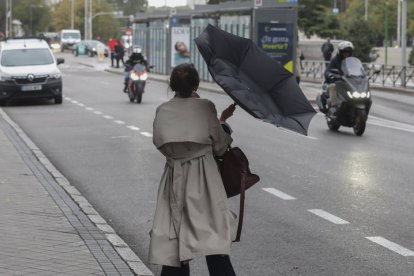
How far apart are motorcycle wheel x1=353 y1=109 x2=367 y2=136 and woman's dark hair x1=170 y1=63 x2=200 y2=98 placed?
1362 cm

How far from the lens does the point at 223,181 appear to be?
601 cm

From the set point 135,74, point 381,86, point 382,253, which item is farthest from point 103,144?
point 381,86

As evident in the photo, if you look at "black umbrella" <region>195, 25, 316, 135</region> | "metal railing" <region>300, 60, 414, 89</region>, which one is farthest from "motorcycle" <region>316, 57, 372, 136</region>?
"metal railing" <region>300, 60, 414, 89</region>

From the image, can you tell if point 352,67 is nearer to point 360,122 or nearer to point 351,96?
point 351,96

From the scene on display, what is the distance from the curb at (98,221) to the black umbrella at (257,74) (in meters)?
1.90

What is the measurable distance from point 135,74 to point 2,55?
3967 millimetres

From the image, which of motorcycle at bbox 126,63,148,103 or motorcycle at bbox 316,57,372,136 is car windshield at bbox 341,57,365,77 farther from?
motorcycle at bbox 126,63,148,103

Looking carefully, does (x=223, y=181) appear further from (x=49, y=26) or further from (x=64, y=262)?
(x=49, y=26)

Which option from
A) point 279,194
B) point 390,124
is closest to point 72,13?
point 390,124

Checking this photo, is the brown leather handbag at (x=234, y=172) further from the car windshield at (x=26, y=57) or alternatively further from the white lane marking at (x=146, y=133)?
the car windshield at (x=26, y=57)

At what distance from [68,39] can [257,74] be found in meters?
111

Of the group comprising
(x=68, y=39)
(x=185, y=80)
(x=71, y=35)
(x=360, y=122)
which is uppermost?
(x=71, y=35)

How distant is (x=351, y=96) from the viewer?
64.8 ft

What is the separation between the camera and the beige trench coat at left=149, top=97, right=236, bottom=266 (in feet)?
19.0
